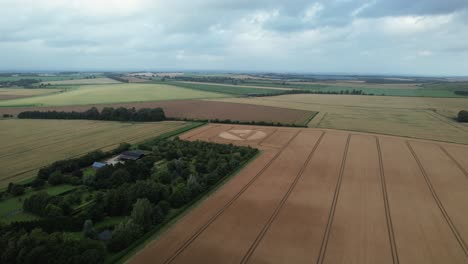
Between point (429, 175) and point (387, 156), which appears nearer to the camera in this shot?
point (429, 175)

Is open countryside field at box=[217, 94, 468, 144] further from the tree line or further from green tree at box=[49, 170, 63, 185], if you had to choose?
green tree at box=[49, 170, 63, 185]

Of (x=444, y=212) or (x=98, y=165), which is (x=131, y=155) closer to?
(x=98, y=165)

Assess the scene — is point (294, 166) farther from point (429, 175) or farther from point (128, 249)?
point (128, 249)

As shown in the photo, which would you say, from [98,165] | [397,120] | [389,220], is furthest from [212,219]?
[397,120]

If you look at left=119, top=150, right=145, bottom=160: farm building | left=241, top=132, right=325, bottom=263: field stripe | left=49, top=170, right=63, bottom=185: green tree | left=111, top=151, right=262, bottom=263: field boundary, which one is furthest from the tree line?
left=241, top=132, right=325, bottom=263: field stripe

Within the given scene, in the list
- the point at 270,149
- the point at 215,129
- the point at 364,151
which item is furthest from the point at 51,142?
the point at 364,151

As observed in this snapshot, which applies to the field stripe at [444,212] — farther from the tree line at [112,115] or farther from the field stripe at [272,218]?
Result: the tree line at [112,115]
